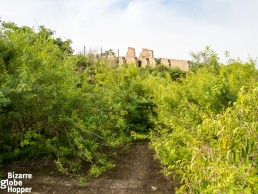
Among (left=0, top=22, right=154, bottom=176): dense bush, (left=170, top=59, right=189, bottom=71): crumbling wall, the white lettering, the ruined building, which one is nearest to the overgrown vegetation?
(left=0, top=22, right=154, bottom=176): dense bush

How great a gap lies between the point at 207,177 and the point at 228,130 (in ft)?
1.16

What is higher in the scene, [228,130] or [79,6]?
[79,6]

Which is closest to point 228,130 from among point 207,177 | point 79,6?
point 207,177

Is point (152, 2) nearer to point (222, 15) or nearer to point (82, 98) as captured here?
point (222, 15)

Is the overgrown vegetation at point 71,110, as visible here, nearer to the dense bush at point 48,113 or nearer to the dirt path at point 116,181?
the dense bush at point 48,113

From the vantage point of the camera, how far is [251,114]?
5.69ft

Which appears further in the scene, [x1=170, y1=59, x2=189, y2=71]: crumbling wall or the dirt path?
[x1=170, y1=59, x2=189, y2=71]: crumbling wall

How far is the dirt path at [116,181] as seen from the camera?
13.0 feet

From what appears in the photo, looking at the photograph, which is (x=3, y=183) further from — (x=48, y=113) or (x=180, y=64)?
(x=180, y=64)

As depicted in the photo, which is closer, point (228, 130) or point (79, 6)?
point (228, 130)

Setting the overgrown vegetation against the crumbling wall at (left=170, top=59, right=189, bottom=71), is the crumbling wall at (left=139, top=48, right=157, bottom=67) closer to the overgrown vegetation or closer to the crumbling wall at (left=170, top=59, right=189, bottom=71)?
the crumbling wall at (left=170, top=59, right=189, bottom=71)

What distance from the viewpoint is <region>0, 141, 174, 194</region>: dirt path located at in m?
3.97

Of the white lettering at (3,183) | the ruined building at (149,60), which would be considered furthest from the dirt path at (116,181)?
the ruined building at (149,60)

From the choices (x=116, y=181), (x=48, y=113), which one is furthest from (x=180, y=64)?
(x=116, y=181)
